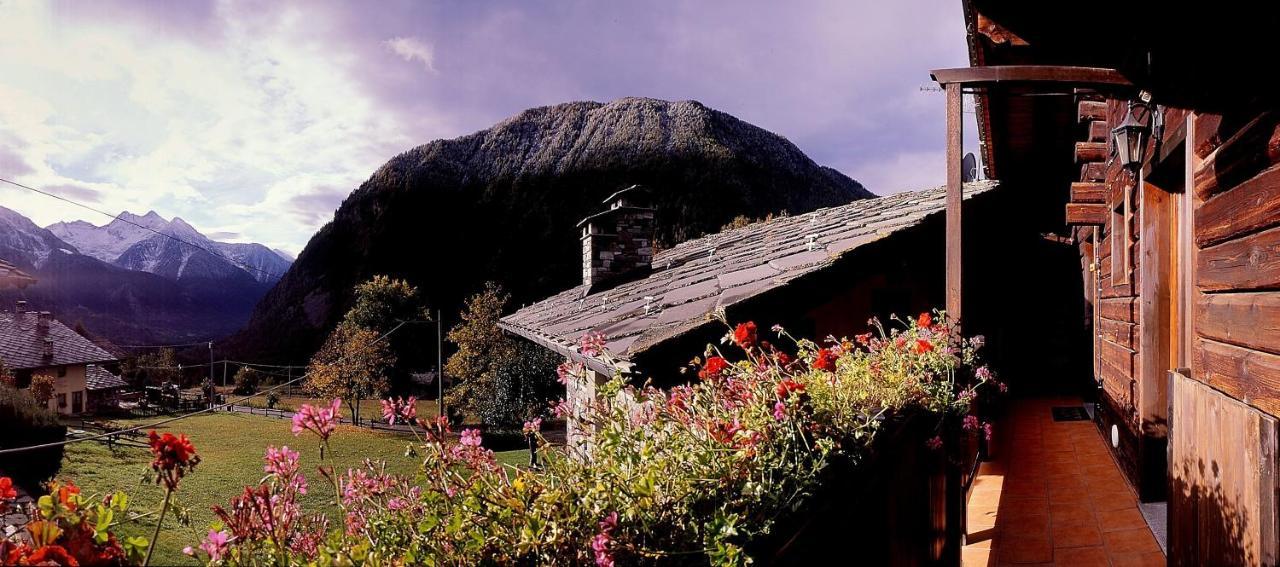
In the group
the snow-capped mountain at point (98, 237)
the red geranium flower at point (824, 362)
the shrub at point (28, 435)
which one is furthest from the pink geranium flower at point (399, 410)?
the snow-capped mountain at point (98, 237)

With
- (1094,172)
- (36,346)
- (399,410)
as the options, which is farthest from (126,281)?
(1094,172)

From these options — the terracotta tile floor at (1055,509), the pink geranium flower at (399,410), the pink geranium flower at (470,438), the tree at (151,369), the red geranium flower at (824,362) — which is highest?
the red geranium flower at (824,362)

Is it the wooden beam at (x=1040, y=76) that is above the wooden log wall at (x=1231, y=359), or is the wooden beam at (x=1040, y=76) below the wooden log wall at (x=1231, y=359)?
above

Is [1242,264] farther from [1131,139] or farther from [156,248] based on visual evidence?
[156,248]

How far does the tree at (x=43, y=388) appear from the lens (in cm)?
1149

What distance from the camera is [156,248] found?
30.8m

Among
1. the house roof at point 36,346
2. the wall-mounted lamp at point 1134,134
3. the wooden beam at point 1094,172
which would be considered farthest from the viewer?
the house roof at point 36,346

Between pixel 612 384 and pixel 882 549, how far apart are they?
114 cm

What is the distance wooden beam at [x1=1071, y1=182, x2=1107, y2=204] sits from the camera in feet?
18.7

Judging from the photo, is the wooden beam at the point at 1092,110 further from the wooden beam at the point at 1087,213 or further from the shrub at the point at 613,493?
the shrub at the point at 613,493

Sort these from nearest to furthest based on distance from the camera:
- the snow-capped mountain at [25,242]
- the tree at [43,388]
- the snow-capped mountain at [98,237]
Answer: the tree at [43,388]
the snow-capped mountain at [25,242]
the snow-capped mountain at [98,237]

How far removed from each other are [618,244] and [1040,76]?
5.51 m

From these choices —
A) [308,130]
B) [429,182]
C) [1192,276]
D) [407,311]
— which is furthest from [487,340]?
[429,182]

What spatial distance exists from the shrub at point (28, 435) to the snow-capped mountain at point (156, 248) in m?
7.23
